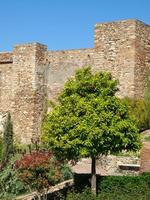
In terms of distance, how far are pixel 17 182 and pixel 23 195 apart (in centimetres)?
48

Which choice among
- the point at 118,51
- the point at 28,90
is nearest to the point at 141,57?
the point at 118,51

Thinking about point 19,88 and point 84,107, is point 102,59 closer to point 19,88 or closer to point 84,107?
point 19,88

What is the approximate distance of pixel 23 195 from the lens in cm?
1819

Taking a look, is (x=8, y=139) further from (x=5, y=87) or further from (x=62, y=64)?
(x=62, y=64)

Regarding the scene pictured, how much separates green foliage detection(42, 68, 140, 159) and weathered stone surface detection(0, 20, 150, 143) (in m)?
6.55

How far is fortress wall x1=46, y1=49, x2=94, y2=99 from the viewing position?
26.5 m

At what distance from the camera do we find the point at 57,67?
27.4m

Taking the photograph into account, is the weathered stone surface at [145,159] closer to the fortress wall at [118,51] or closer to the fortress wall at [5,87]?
the fortress wall at [118,51]

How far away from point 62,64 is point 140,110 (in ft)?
17.6

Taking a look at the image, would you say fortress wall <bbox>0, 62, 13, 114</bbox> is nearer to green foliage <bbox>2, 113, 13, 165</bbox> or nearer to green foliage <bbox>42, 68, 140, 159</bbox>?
green foliage <bbox>2, 113, 13, 165</bbox>

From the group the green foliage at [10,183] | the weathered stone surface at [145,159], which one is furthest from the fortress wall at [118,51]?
the green foliage at [10,183]

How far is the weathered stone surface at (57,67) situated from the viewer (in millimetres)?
24609

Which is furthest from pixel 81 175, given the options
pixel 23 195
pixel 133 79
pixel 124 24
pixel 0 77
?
pixel 0 77

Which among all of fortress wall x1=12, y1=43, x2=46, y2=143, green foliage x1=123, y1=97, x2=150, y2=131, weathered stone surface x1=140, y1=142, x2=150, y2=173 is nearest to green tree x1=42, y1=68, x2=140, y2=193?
weathered stone surface x1=140, y1=142, x2=150, y2=173
